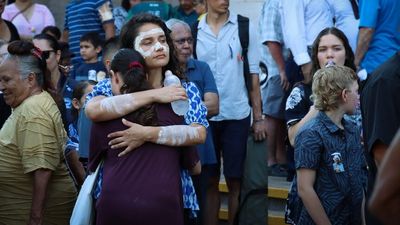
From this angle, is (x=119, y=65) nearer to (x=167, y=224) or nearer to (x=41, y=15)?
(x=167, y=224)

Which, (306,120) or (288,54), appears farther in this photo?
(288,54)

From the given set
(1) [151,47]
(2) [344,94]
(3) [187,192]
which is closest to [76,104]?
(1) [151,47]

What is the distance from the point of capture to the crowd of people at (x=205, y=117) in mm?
4926

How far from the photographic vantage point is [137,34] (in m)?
5.54

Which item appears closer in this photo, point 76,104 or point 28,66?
point 28,66

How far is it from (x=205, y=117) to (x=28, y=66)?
1.50 metres

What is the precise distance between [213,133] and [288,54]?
4.09ft

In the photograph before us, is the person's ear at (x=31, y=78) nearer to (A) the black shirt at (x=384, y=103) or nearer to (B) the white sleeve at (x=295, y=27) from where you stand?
(B) the white sleeve at (x=295, y=27)

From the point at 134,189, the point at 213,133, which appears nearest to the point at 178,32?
the point at 213,133

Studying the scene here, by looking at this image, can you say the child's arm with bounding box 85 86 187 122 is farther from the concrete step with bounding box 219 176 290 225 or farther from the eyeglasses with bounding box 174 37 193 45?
the concrete step with bounding box 219 176 290 225

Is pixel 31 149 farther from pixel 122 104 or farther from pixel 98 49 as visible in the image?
pixel 98 49

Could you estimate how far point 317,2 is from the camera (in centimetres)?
821

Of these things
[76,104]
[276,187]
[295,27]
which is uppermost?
[295,27]

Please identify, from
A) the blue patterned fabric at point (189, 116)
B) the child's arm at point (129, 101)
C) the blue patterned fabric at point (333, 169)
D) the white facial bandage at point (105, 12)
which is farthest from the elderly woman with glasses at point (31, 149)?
the white facial bandage at point (105, 12)
